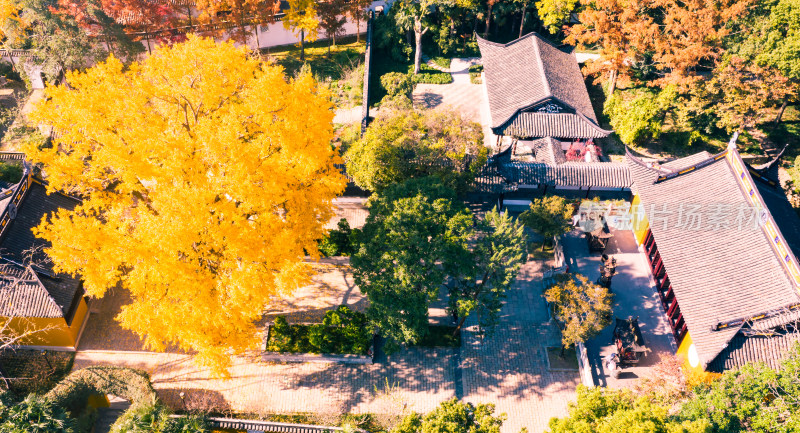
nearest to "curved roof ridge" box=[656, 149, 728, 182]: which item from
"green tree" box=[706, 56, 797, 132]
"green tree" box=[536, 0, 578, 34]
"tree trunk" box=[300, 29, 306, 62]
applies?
"green tree" box=[706, 56, 797, 132]

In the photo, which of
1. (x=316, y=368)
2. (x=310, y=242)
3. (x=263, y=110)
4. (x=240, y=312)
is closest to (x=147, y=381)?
(x=240, y=312)

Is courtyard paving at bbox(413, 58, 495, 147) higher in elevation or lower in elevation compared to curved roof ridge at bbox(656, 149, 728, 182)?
higher

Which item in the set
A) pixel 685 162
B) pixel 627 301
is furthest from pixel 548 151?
pixel 627 301

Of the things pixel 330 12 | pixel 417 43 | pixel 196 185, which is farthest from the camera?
pixel 417 43

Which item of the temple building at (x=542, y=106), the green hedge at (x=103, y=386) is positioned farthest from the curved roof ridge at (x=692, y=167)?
the green hedge at (x=103, y=386)

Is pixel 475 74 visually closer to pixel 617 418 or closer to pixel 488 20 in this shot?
pixel 488 20

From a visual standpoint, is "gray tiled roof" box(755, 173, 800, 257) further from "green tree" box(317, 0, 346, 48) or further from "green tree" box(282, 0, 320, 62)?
"green tree" box(317, 0, 346, 48)

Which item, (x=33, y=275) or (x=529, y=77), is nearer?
(x=33, y=275)
